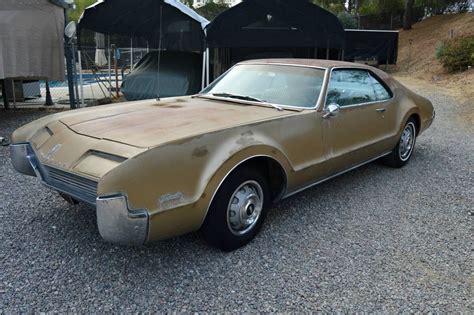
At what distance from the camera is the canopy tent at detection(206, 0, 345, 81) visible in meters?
9.35

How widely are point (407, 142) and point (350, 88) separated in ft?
5.40

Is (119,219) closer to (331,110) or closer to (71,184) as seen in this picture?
(71,184)

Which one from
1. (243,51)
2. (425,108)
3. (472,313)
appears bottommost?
(472,313)

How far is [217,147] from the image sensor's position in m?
3.07

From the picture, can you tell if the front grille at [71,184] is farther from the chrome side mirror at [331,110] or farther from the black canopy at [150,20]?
the black canopy at [150,20]

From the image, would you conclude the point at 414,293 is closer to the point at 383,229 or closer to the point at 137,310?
the point at 383,229

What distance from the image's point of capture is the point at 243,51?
39.0 feet

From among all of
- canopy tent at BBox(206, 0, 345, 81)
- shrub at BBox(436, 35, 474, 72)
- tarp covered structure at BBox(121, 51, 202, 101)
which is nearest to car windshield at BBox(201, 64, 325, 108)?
canopy tent at BBox(206, 0, 345, 81)

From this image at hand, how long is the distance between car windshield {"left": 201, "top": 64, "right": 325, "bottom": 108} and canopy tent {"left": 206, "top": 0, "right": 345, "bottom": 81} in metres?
4.87

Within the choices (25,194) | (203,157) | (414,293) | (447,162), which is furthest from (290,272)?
(447,162)

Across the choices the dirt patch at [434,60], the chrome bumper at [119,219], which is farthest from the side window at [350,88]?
the dirt patch at [434,60]

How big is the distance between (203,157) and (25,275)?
4.94ft

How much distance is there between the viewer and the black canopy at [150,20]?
387 inches

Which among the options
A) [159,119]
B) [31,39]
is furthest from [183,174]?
[31,39]
